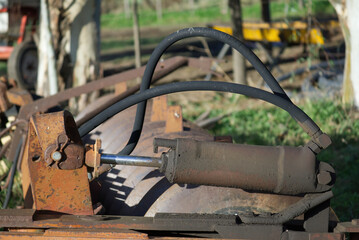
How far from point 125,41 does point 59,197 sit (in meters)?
14.6

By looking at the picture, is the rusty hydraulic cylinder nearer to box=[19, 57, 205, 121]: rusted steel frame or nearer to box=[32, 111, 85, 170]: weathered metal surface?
box=[32, 111, 85, 170]: weathered metal surface

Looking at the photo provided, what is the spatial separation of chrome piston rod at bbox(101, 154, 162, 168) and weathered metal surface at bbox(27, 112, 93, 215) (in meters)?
0.10

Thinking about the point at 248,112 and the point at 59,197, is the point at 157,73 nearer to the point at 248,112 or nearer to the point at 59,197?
the point at 59,197

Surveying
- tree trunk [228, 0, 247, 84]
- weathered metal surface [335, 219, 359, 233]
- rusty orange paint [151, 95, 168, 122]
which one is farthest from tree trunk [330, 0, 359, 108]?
weathered metal surface [335, 219, 359, 233]

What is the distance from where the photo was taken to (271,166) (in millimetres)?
1891

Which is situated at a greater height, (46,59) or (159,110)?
(46,59)

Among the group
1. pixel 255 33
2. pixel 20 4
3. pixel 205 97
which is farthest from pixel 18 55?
pixel 255 33

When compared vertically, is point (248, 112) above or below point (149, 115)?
below

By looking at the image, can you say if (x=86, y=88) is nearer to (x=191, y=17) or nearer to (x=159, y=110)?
(x=159, y=110)

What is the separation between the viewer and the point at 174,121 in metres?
2.66

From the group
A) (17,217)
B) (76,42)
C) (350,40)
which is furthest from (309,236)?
(76,42)

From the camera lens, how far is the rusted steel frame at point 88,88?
131 inches

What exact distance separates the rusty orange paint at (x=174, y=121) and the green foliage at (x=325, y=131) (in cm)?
193

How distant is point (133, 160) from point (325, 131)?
13.5 ft
